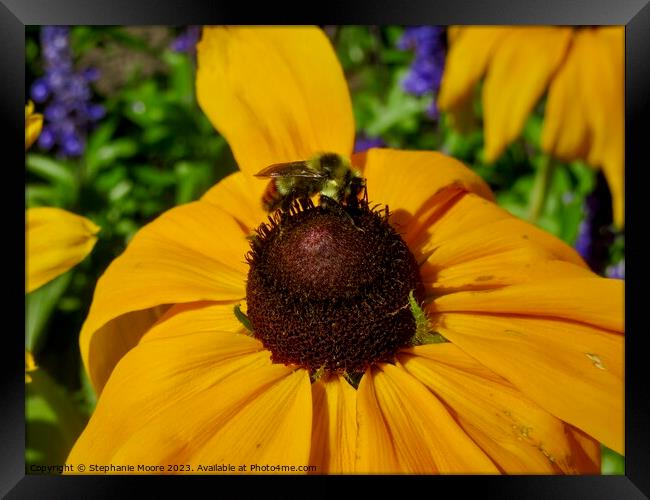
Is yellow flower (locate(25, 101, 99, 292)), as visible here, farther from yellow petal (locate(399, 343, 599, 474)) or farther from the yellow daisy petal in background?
the yellow daisy petal in background

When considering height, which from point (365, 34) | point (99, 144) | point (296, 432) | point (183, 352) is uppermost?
point (365, 34)

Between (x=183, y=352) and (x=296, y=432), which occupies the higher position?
(x=183, y=352)

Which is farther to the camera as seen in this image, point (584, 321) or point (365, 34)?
point (365, 34)

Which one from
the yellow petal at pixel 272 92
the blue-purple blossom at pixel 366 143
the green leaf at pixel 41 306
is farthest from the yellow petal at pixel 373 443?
the blue-purple blossom at pixel 366 143

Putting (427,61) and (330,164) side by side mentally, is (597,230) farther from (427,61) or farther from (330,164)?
(330,164)

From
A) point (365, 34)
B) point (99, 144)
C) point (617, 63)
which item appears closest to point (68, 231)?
point (99, 144)

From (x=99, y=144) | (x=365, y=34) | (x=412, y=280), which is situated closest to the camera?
(x=412, y=280)

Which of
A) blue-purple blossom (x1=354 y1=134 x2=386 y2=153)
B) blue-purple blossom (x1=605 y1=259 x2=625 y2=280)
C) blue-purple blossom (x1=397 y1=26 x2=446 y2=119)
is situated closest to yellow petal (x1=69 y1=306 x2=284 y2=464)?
blue-purple blossom (x1=605 y1=259 x2=625 y2=280)

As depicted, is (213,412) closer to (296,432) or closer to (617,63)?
(296,432)
